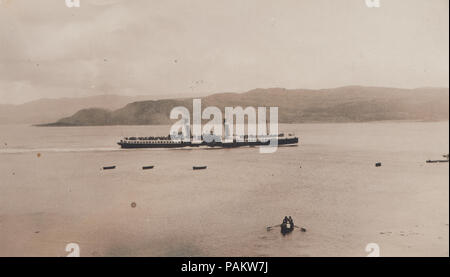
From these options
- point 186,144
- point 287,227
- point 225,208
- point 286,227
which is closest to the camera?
→ point 286,227

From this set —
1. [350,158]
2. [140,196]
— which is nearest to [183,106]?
[350,158]

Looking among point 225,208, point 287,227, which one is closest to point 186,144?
point 225,208

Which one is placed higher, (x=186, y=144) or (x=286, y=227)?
(x=186, y=144)

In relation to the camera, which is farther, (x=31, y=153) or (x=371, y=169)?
(x=31, y=153)

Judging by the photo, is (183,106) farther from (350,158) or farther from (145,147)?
(350,158)

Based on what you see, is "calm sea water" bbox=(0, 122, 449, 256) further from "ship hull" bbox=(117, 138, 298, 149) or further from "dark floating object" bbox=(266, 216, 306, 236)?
"ship hull" bbox=(117, 138, 298, 149)

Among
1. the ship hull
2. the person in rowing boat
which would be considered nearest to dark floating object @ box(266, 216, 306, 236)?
the person in rowing boat

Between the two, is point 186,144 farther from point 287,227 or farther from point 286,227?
point 286,227

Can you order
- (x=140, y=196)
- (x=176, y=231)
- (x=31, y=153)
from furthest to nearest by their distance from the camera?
1. (x=31, y=153)
2. (x=140, y=196)
3. (x=176, y=231)
